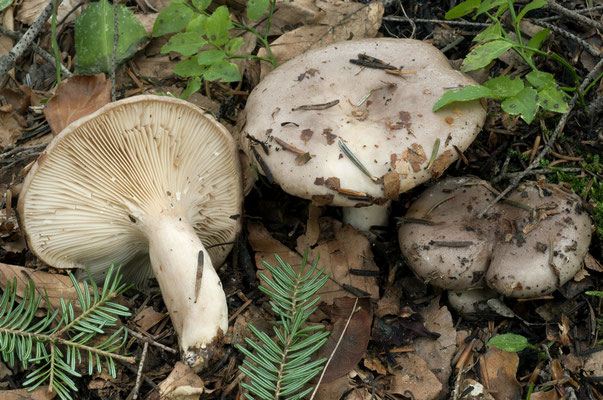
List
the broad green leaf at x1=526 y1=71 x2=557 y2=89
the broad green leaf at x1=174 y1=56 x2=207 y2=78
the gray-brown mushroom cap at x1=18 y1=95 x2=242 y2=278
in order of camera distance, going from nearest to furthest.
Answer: the gray-brown mushroom cap at x1=18 y1=95 x2=242 y2=278, the broad green leaf at x1=526 y1=71 x2=557 y2=89, the broad green leaf at x1=174 y1=56 x2=207 y2=78

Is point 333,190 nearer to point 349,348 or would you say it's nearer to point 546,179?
point 349,348

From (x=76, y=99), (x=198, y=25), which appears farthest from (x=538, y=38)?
(x=76, y=99)

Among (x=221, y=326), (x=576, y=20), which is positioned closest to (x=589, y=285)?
(x=576, y=20)

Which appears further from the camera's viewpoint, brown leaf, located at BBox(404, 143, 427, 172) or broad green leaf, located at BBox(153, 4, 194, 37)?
broad green leaf, located at BBox(153, 4, 194, 37)

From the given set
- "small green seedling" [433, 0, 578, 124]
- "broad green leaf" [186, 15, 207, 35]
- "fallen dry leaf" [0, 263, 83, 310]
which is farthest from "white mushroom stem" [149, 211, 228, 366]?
"small green seedling" [433, 0, 578, 124]

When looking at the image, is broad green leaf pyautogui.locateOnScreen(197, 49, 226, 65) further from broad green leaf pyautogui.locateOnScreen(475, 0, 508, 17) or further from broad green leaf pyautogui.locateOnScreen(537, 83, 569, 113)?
broad green leaf pyautogui.locateOnScreen(537, 83, 569, 113)

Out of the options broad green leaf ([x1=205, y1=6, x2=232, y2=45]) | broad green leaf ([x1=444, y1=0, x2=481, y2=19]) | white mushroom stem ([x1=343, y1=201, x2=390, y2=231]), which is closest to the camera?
broad green leaf ([x1=444, y1=0, x2=481, y2=19])

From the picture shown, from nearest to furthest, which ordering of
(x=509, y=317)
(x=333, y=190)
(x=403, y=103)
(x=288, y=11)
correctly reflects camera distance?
(x=333, y=190) → (x=403, y=103) → (x=509, y=317) → (x=288, y=11)

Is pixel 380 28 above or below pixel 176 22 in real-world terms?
below
